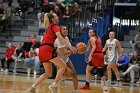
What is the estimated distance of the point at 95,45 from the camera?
573 inches

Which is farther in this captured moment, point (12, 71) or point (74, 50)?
point (12, 71)

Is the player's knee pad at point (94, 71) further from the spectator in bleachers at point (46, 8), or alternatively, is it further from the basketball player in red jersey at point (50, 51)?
the spectator in bleachers at point (46, 8)

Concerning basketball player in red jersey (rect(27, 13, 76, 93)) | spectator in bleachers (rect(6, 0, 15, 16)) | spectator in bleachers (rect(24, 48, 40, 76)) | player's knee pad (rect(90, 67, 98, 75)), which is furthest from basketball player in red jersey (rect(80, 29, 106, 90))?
spectator in bleachers (rect(6, 0, 15, 16))

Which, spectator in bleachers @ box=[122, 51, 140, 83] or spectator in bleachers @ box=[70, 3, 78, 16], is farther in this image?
spectator in bleachers @ box=[70, 3, 78, 16]

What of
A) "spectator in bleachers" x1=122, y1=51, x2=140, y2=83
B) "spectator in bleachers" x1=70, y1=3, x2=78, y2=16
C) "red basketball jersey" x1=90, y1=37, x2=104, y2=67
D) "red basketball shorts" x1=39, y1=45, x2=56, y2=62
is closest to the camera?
"red basketball shorts" x1=39, y1=45, x2=56, y2=62

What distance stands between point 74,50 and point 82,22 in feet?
35.8

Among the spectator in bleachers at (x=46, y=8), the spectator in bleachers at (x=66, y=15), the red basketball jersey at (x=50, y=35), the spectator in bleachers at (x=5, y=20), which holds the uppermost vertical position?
the red basketball jersey at (x=50, y=35)

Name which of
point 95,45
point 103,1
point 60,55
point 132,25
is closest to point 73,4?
point 103,1

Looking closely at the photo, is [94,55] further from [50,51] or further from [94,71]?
[50,51]

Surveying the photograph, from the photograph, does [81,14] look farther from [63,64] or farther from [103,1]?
[63,64]

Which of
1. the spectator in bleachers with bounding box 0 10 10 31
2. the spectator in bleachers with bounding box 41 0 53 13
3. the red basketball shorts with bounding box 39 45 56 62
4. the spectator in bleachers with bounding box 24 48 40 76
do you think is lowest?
the spectator in bleachers with bounding box 24 48 40 76

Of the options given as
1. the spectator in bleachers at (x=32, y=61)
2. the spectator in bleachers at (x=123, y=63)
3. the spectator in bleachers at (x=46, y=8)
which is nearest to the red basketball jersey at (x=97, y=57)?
the spectator in bleachers at (x=123, y=63)

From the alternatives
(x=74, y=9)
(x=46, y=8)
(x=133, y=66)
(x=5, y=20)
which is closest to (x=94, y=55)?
(x=133, y=66)

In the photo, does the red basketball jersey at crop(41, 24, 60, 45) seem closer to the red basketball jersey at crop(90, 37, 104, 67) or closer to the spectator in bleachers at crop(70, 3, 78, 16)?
the red basketball jersey at crop(90, 37, 104, 67)
